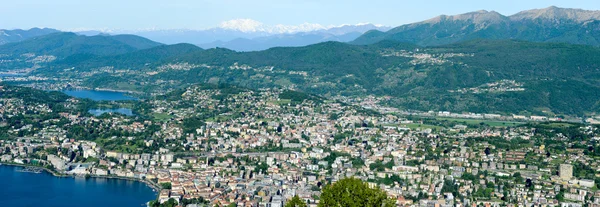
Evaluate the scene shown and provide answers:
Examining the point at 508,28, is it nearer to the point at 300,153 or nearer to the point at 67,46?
the point at 67,46

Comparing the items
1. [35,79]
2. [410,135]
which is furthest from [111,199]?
[35,79]

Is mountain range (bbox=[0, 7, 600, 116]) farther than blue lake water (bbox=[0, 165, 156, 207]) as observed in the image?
Yes

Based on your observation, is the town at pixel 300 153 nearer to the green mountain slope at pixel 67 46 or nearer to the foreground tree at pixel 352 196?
the foreground tree at pixel 352 196

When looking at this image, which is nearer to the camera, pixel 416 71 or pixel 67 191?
pixel 67 191

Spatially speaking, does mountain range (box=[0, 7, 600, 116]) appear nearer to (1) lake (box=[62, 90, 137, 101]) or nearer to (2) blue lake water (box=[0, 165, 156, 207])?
(1) lake (box=[62, 90, 137, 101])

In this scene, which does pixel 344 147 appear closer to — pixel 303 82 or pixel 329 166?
pixel 329 166

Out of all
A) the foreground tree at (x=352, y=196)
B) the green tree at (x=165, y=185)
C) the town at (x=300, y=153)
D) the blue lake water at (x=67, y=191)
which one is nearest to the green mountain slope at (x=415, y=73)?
the town at (x=300, y=153)

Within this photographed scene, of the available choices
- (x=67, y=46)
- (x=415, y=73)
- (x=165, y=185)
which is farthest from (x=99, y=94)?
(x=67, y=46)

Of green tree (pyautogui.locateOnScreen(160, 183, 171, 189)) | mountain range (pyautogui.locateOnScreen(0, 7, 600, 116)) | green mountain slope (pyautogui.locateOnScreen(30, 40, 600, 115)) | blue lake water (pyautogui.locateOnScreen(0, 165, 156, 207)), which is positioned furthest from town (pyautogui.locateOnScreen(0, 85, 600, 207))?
mountain range (pyautogui.locateOnScreen(0, 7, 600, 116))
